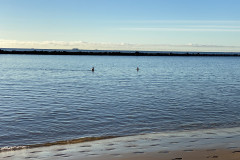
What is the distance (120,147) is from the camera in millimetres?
11398

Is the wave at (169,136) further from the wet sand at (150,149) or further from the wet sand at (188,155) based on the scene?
the wet sand at (188,155)

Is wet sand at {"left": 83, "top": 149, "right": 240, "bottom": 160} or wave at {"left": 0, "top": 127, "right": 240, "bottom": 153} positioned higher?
wet sand at {"left": 83, "top": 149, "right": 240, "bottom": 160}

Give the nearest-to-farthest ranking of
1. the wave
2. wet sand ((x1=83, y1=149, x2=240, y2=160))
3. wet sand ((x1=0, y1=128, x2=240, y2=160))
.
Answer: wet sand ((x1=83, y1=149, x2=240, y2=160))
wet sand ((x1=0, y1=128, x2=240, y2=160))
the wave

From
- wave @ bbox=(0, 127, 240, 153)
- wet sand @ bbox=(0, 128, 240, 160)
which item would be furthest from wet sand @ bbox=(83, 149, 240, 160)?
wave @ bbox=(0, 127, 240, 153)

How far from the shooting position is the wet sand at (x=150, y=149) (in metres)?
9.70

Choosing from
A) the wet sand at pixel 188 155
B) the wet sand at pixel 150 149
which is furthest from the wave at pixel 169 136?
the wet sand at pixel 188 155

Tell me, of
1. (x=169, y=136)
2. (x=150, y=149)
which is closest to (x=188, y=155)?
(x=150, y=149)

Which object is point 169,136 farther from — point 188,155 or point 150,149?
point 188,155

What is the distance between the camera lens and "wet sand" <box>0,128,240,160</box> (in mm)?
9703

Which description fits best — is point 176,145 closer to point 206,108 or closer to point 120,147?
point 120,147

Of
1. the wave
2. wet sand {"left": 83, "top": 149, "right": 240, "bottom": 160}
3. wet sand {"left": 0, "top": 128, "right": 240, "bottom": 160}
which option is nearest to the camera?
wet sand {"left": 83, "top": 149, "right": 240, "bottom": 160}

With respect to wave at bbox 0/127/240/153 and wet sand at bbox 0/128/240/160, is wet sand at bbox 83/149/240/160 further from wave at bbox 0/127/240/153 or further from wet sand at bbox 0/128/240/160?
wave at bbox 0/127/240/153

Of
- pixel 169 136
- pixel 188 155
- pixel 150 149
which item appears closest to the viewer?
pixel 188 155

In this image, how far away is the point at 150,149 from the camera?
10.8 metres
